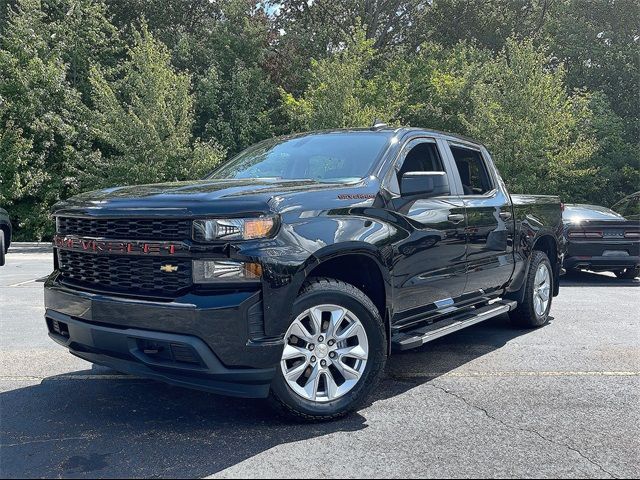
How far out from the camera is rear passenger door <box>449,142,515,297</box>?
5199 millimetres

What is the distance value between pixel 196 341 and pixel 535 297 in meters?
4.39

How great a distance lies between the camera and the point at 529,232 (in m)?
6.25

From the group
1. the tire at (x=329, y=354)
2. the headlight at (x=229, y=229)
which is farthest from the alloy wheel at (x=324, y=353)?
the headlight at (x=229, y=229)

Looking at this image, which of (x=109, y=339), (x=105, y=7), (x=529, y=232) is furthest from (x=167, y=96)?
(x=109, y=339)

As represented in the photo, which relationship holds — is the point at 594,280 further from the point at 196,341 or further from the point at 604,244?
the point at 196,341

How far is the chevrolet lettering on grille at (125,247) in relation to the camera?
3406 mm

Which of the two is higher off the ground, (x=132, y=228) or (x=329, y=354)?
(x=132, y=228)

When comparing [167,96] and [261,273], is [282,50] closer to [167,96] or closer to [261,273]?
[167,96]

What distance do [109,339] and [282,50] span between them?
1076 inches

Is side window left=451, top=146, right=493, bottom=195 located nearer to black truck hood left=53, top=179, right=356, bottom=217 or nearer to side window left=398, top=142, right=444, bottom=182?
side window left=398, top=142, right=444, bottom=182

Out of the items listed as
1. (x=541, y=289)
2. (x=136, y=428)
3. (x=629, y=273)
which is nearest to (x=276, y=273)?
(x=136, y=428)

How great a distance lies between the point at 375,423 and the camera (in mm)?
3732

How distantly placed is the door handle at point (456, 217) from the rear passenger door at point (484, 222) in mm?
127

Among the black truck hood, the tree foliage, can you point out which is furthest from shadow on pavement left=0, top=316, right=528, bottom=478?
the tree foliage
